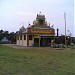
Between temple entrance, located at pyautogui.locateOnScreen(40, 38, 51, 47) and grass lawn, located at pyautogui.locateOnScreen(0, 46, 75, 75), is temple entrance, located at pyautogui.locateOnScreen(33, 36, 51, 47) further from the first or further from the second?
grass lawn, located at pyautogui.locateOnScreen(0, 46, 75, 75)

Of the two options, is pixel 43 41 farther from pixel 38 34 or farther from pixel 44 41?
pixel 38 34

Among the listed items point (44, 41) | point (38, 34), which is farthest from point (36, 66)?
point (44, 41)

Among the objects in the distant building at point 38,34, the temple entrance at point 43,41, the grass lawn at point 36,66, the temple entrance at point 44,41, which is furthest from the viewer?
the temple entrance at point 44,41

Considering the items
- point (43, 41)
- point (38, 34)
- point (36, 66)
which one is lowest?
point (36, 66)

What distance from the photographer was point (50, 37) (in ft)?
162

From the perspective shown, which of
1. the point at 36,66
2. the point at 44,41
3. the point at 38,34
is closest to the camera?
the point at 36,66

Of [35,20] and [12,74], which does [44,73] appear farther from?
[35,20]

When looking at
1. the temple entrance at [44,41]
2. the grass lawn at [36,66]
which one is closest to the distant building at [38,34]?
the temple entrance at [44,41]

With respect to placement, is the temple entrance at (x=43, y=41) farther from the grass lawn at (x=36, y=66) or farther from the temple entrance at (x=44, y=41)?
the grass lawn at (x=36, y=66)

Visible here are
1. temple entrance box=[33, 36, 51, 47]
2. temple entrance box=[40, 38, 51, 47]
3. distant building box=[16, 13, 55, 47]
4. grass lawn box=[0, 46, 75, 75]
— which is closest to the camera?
grass lawn box=[0, 46, 75, 75]

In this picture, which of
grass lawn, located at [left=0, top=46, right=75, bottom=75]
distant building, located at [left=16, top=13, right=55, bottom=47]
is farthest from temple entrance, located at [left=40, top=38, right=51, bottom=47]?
grass lawn, located at [left=0, top=46, right=75, bottom=75]

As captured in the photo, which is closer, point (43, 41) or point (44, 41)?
Result: point (43, 41)

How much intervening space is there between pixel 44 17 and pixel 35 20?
216cm

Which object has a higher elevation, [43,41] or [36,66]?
[43,41]
